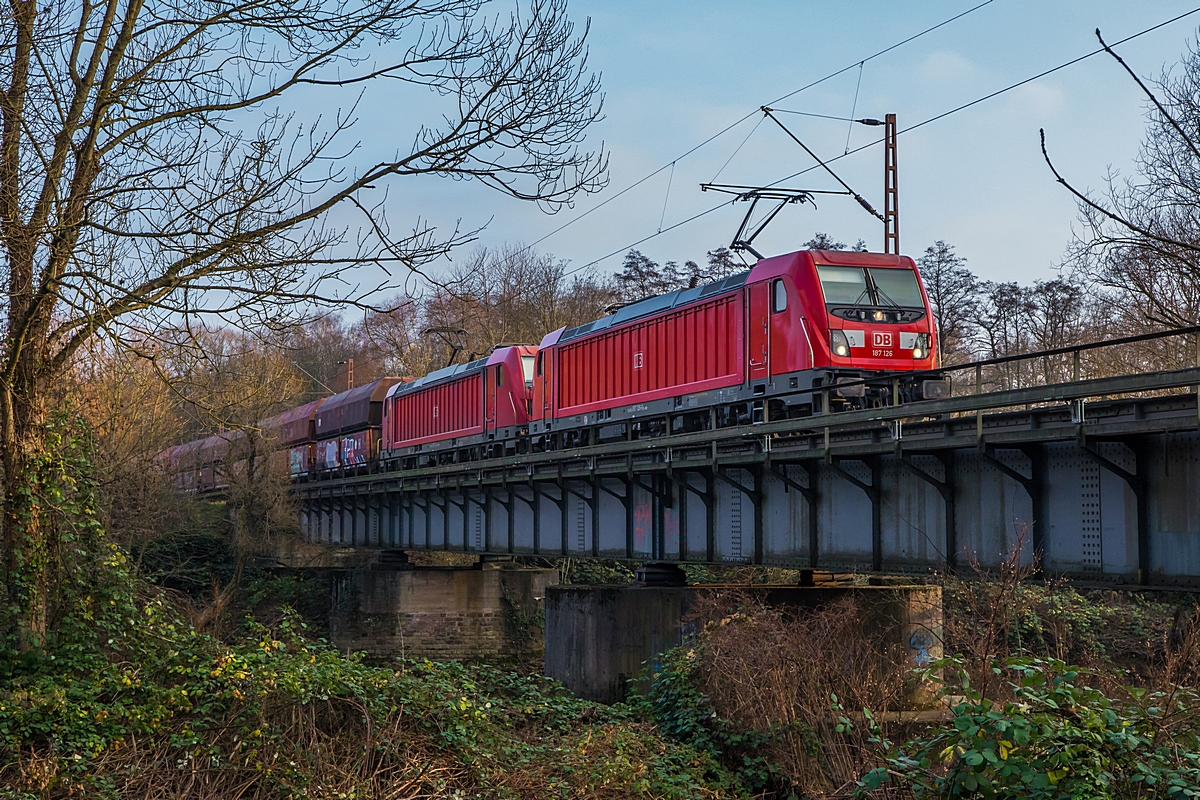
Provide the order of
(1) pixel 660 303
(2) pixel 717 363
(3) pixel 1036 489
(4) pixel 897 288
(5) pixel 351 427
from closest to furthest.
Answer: (3) pixel 1036 489
(4) pixel 897 288
(2) pixel 717 363
(1) pixel 660 303
(5) pixel 351 427

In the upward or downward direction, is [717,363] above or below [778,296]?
below

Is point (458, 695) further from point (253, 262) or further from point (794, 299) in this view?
point (794, 299)

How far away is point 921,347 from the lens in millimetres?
20297

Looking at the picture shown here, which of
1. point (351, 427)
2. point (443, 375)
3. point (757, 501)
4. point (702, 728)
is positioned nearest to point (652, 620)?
point (757, 501)

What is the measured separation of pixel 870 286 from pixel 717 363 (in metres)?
3.42

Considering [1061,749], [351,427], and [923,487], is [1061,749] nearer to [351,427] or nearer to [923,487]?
[923,487]

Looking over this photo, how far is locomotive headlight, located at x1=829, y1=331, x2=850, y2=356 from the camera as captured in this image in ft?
63.8

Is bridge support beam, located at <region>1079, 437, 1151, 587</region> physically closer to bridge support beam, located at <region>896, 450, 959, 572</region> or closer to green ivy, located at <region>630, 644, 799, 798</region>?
bridge support beam, located at <region>896, 450, 959, 572</region>

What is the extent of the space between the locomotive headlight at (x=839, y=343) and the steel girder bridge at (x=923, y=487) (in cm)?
168

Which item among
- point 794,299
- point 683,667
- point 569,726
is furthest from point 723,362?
point 569,726

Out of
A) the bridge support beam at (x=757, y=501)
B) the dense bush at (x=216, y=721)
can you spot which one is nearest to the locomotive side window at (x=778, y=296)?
the bridge support beam at (x=757, y=501)

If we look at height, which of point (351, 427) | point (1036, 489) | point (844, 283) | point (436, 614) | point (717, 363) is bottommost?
point (436, 614)

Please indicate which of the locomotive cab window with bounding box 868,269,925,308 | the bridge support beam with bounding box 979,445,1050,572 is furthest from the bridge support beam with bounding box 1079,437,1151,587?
the locomotive cab window with bounding box 868,269,925,308

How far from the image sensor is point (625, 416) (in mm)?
25703
